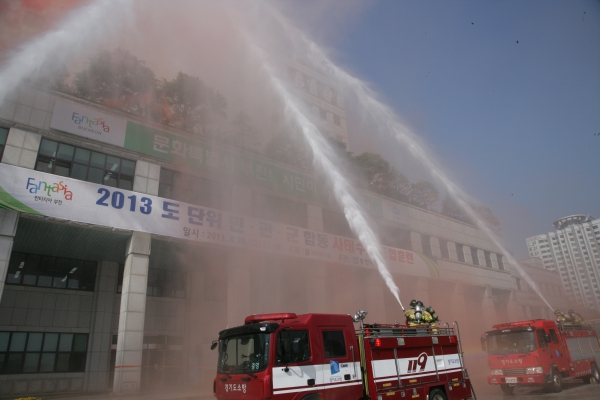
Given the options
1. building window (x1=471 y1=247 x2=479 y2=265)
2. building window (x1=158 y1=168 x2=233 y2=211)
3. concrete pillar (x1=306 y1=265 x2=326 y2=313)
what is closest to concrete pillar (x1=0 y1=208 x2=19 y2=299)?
building window (x1=158 y1=168 x2=233 y2=211)

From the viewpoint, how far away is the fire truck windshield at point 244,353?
7.50 metres

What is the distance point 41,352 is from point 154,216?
28.4 ft

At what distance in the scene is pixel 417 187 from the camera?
48375 millimetres

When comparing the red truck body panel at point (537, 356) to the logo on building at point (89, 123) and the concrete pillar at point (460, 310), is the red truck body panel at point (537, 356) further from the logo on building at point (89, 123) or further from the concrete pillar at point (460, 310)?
the logo on building at point (89, 123)

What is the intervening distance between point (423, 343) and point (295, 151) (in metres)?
21.0

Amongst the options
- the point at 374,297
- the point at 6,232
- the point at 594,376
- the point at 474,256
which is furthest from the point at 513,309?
the point at 6,232

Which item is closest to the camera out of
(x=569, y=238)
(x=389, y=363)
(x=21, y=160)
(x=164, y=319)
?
(x=389, y=363)

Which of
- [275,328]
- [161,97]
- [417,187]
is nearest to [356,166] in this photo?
[417,187]

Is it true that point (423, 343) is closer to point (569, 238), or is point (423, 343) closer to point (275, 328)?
point (275, 328)

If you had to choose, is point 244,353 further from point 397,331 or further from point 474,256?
point 474,256

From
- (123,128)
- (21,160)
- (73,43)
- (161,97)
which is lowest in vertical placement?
(21,160)

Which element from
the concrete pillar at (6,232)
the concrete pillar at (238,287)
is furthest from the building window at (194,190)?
the concrete pillar at (6,232)

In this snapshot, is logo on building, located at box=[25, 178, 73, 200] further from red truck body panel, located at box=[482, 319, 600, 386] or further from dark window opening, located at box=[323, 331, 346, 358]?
red truck body panel, located at box=[482, 319, 600, 386]

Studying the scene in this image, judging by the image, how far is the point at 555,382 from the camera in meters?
15.2
